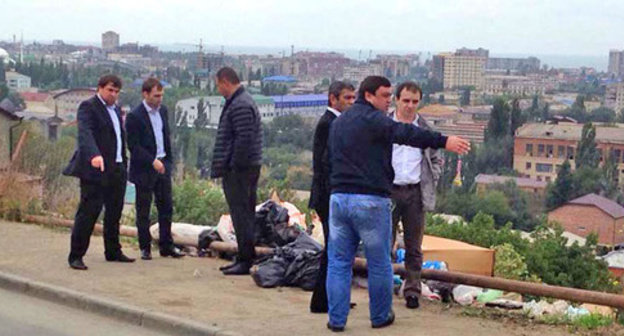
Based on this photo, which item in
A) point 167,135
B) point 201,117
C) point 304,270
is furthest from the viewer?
point 201,117

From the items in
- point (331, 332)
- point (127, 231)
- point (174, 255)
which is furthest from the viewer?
point (127, 231)

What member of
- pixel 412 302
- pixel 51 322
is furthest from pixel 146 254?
pixel 412 302

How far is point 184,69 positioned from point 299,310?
157277 mm

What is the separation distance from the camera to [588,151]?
92.9 meters

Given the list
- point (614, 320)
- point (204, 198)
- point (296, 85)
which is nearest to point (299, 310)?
point (614, 320)

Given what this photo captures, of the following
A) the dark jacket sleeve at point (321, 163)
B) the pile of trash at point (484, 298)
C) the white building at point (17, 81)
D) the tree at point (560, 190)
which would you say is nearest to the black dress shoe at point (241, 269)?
the pile of trash at point (484, 298)

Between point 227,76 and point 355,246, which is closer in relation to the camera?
point 355,246

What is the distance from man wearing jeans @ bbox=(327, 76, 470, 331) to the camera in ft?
23.5

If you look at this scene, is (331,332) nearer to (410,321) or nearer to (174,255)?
(410,321)

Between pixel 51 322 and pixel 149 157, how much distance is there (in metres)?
2.26

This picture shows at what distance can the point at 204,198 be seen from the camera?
1619 cm

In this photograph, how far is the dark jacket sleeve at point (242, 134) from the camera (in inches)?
363

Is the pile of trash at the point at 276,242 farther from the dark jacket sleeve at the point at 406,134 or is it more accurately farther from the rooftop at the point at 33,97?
the rooftop at the point at 33,97

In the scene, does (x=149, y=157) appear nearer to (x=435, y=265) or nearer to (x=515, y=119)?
(x=435, y=265)
